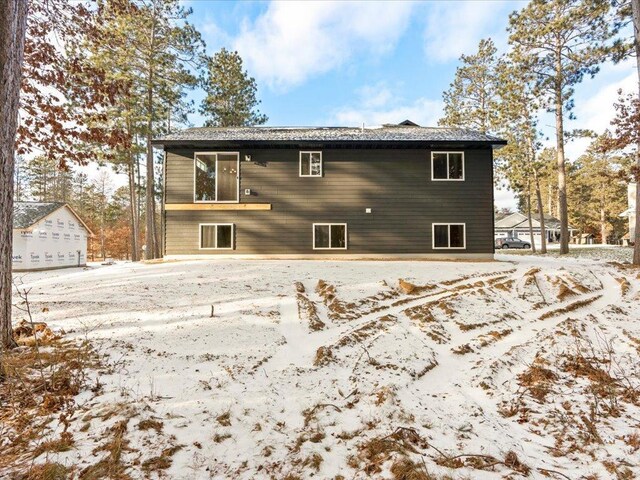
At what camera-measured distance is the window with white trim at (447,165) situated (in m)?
13.8

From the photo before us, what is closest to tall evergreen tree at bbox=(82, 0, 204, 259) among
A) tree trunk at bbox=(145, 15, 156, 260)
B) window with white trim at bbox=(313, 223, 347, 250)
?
tree trunk at bbox=(145, 15, 156, 260)

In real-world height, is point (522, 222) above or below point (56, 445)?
above

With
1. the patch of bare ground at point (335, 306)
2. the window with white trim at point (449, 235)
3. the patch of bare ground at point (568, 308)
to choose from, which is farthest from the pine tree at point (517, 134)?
the patch of bare ground at point (335, 306)

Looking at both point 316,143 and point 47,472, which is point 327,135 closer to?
point 316,143

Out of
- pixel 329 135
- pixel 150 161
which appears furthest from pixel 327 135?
pixel 150 161

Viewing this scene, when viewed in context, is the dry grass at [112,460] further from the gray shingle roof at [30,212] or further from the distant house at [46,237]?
the gray shingle roof at [30,212]

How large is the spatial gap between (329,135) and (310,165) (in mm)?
1744

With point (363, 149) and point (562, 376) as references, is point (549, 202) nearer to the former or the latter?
point (363, 149)

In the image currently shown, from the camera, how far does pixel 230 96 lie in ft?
79.9

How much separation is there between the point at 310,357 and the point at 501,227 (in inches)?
1926

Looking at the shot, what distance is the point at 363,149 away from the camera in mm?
13906

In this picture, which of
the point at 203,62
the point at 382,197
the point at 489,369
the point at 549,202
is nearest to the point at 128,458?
the point at 489,369

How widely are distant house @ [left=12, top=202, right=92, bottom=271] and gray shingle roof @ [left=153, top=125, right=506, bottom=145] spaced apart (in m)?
13.6

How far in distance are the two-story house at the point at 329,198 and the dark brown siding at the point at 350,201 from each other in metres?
0.05
